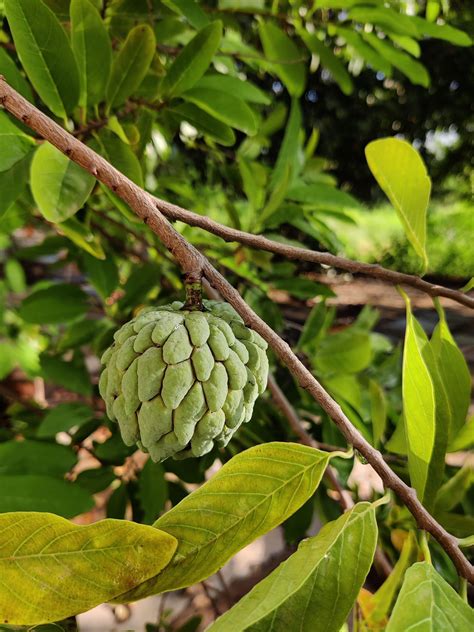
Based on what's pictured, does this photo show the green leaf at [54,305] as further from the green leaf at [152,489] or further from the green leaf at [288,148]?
the green leaf at [288,148]

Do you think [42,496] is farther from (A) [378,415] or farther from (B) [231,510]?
(A) [378,415]

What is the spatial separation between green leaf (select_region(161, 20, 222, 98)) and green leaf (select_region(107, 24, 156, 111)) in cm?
7

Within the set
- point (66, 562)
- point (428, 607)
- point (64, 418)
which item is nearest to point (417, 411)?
point (428, 607)

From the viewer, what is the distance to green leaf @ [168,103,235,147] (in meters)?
0.91

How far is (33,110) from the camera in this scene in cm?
52

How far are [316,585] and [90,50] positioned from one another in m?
0.72

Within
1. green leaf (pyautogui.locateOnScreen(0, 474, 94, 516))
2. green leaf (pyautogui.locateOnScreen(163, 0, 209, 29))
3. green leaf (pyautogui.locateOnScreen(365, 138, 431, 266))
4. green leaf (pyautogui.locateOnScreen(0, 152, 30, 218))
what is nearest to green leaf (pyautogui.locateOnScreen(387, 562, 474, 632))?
green leaf (pyautogui.locateOnScreen(365, 138, 431, 266))

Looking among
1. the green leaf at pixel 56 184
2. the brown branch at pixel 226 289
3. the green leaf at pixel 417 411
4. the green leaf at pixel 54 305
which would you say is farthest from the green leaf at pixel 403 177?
the green leaf at pixel 54 305

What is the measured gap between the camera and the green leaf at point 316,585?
40 centimetres

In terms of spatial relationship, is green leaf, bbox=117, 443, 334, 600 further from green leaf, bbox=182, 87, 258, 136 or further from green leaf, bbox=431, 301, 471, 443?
green leaf, bbox=182, 87, 258, 136

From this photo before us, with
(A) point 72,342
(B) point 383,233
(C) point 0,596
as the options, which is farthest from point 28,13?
(B) point 383,233

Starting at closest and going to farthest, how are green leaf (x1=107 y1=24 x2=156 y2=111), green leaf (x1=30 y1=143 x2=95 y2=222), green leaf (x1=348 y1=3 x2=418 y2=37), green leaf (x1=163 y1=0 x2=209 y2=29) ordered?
1. green leaf (x1=30 y1=143 x2=95 y2=222)
2. green leaf (x1=107 y1=24 x2=156 y2=111)
3. green leaf (x1=163 y1=0 x2=209 y2=29)
4. green leaf (x1=348 y1=3 x2=418 y2=37)

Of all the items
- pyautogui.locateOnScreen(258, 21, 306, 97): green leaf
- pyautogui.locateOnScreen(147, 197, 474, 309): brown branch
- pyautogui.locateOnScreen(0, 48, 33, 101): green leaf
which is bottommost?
pyautogui.locateOnScreen(147, 197, 474, 309): brown branch

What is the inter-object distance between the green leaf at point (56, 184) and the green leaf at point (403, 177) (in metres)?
0.35
